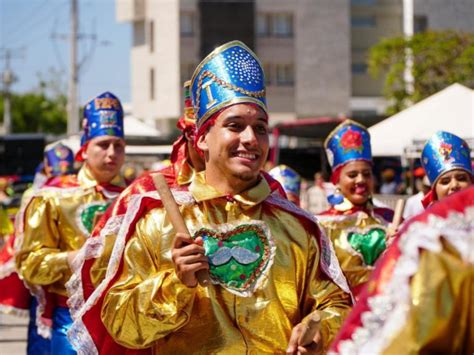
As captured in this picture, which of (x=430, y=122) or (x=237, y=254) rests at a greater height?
(x=430, y=122)

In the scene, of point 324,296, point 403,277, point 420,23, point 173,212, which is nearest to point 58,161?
point 324,296

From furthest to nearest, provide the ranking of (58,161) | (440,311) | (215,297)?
(58,161), (215,297), (440,311)

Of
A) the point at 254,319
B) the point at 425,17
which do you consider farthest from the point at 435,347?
the point at 425,17

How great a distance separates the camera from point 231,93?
144 inches

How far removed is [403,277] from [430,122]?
420 inches

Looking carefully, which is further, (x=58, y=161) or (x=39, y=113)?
(x=39, y=113)

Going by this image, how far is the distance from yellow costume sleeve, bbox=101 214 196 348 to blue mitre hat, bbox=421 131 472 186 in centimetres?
306

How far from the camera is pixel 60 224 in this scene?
22.0 ft

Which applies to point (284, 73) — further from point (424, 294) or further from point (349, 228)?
point (424, 294)

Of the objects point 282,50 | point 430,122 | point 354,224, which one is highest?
point 282,50

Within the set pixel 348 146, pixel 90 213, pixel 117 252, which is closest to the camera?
pixel 117 252

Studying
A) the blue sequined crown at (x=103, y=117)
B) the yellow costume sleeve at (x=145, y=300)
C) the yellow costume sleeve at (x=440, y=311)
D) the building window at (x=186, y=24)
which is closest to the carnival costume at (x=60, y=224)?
the blue sequined crown at (x=103, y=117)

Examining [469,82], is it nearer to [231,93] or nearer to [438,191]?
[438,191]

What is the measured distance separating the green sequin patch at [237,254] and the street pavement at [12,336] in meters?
7.60
